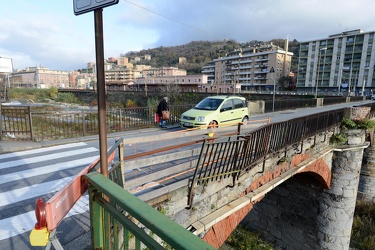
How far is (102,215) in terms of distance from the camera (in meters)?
1.94

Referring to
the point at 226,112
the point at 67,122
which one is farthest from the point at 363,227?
the point at 67,122

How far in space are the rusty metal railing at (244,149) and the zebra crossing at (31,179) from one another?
7.10 feet

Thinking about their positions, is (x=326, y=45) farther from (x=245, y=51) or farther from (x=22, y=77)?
(x=22, y=77)

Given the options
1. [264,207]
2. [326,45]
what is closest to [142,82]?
[326,45]

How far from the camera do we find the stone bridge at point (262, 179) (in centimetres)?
386

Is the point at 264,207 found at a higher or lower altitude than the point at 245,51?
lower

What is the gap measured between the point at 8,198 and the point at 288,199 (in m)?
11.4

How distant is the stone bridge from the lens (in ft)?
12.6

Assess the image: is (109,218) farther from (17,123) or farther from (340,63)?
(340,63)

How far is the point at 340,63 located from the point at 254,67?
2754cm

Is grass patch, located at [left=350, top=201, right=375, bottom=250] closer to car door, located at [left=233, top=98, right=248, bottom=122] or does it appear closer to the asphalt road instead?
car door, located at [left=233, top=98, right=248, bottom=122]

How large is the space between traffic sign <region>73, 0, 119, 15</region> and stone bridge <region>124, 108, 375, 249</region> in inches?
67.4

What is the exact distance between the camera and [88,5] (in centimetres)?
176

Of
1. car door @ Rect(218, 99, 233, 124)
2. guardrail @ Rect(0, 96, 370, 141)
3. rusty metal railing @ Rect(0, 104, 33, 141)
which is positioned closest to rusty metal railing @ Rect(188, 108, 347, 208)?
car door @ Rect(218, 99, 233, 124)
